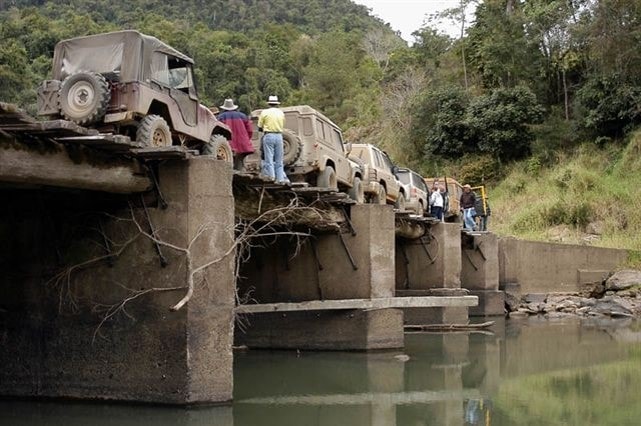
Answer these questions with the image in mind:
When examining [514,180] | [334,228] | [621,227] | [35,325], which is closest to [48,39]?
[514,180]

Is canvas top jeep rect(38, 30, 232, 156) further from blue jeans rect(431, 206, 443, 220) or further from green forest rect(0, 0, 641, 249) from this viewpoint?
green forest rect(0, 0, 641, 249)

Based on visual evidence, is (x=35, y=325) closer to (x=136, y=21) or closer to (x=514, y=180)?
(x=514, y=180)

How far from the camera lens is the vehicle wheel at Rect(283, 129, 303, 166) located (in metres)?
17.0

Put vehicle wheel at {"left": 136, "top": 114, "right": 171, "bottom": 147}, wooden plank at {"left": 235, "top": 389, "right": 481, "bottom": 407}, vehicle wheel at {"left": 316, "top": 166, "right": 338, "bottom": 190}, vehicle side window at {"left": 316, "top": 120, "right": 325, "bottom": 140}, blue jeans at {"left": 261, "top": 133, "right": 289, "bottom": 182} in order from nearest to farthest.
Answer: wooden plank at {"left": 235, "top": 389, "right": 481, "bottom": 407} < vehicle wheel at {"left": 136, "top": 114, "right": 171, "bottom": 147} < blue jeans at {"left": 261, "top": 133, "right": 289, "bottom": 182} < vehicle wheel at {"left": 316, "top": 166, "right": 338, "bottom": 190} < vehicle side window at {"left": 316, "top": 120, "right": 325, "bottom": 140}

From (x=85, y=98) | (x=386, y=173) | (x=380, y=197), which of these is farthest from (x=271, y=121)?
(x=386, y=173)

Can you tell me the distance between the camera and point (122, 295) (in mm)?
10328

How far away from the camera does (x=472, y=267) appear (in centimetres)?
2462

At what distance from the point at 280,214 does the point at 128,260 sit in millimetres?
3356

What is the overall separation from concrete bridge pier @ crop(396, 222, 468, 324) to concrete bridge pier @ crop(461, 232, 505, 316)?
126 inches

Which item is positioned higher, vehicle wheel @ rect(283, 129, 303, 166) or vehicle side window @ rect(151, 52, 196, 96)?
vehicle side window @ rect(151, 52, 196, 96)

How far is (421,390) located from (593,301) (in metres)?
15.9

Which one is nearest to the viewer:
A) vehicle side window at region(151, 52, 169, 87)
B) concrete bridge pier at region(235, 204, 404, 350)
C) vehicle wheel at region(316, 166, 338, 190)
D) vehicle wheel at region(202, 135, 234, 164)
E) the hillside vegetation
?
vehicle side window at region(151, 52, 169, 87)

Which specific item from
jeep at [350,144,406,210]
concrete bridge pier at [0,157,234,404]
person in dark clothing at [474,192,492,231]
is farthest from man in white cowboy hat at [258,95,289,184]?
person in dark clothing at [474,192,492,231]

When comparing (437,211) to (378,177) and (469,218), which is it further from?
(378,177)
